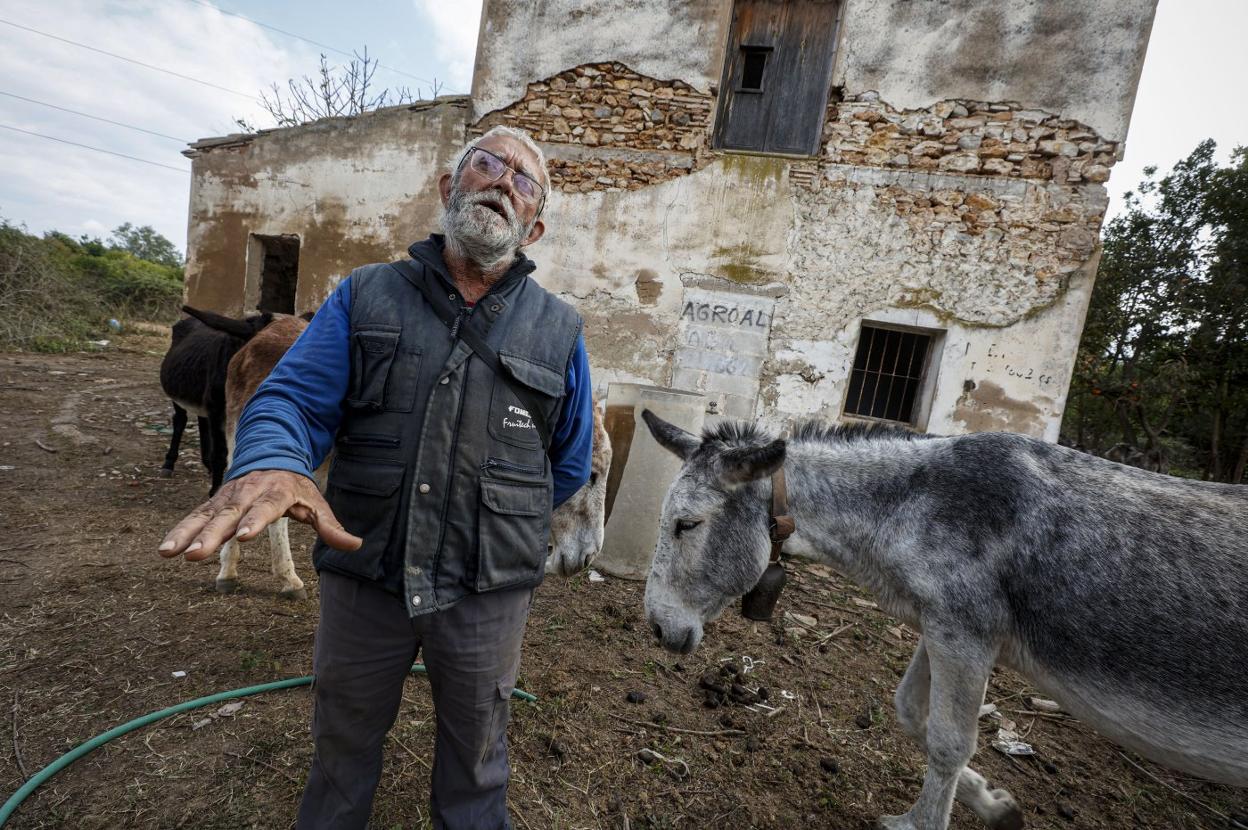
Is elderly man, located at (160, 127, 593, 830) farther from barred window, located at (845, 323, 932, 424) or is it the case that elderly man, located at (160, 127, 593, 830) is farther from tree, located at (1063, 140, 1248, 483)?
tree, located at (1063, 140, 1248, 483)

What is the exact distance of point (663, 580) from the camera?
2.40m

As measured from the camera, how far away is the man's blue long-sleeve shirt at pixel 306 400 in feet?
4.20

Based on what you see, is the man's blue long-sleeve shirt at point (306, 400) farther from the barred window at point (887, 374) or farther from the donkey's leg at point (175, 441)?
the barred window at point (887, 374)

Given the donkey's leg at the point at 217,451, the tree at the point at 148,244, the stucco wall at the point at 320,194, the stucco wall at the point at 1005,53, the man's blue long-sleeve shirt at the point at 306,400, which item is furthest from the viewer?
the tree at the point at 148,244

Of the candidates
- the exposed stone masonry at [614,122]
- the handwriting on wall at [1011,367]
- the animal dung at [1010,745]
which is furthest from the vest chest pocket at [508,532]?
the handwriting on wall at [1011,367]

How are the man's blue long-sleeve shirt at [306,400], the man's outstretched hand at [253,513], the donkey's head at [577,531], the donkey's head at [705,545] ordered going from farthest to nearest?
the donkey's head at [577,531] < the donkey's head at [705,545] < the man's blue long-sleeve shirt at [306,400] < the man's outstretched hand at [253,513]

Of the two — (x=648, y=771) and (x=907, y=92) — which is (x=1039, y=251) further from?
(x=648, y=771)

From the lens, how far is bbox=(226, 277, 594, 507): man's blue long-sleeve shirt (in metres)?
1.28

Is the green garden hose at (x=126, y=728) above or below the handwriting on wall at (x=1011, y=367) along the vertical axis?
below

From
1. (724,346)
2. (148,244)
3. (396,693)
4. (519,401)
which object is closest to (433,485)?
(519,401)

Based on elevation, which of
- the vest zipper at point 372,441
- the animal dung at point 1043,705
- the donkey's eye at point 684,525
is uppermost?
the vest zipper at point 372,441

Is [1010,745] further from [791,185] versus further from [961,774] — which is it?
[791,185]

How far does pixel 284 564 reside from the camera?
3670 millimetres

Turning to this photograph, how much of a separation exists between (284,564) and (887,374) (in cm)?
721
